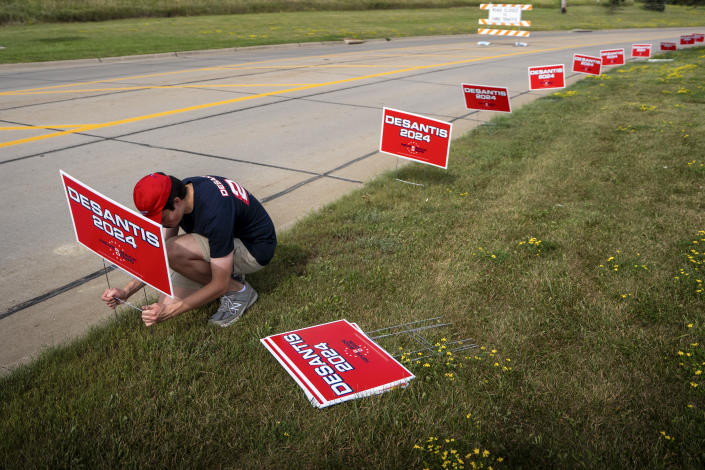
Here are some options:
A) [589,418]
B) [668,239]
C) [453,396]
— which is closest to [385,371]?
[453,396]

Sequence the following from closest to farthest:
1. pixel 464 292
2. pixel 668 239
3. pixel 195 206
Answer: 1. pixel 195 206
2. pixel 464 292
3. pixel 668 239

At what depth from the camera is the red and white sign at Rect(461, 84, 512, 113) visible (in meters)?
9.19

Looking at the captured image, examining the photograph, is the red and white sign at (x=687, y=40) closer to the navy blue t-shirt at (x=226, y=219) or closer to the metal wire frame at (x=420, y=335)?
the metal wire frame at (x=420, y=335)

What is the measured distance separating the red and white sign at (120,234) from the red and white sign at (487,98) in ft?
23.8

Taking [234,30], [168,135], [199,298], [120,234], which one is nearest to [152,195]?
[120,234]

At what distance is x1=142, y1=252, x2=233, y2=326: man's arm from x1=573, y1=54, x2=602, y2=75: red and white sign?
627 inches

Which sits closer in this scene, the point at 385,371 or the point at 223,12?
the point at 385,371

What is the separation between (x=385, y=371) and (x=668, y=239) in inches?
138

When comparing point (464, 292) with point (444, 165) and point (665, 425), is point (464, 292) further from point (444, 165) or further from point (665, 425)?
point (444, 165)

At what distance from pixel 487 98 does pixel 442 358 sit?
Answer: 276 inches

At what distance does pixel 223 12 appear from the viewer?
37.0 metres

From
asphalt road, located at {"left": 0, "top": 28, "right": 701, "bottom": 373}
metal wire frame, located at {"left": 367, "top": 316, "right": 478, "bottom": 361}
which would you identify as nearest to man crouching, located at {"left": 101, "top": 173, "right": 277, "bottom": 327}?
asphalt road, located at {"left": 0, "top": 28, "right": 701, "bottom": 373}

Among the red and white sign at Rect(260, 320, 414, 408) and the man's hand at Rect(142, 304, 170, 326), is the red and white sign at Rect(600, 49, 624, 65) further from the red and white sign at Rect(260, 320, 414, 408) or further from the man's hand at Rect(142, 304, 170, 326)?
the man's hand at Rect(142, 304, 170, 326)

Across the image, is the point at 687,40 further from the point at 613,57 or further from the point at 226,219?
the point at 226,219
